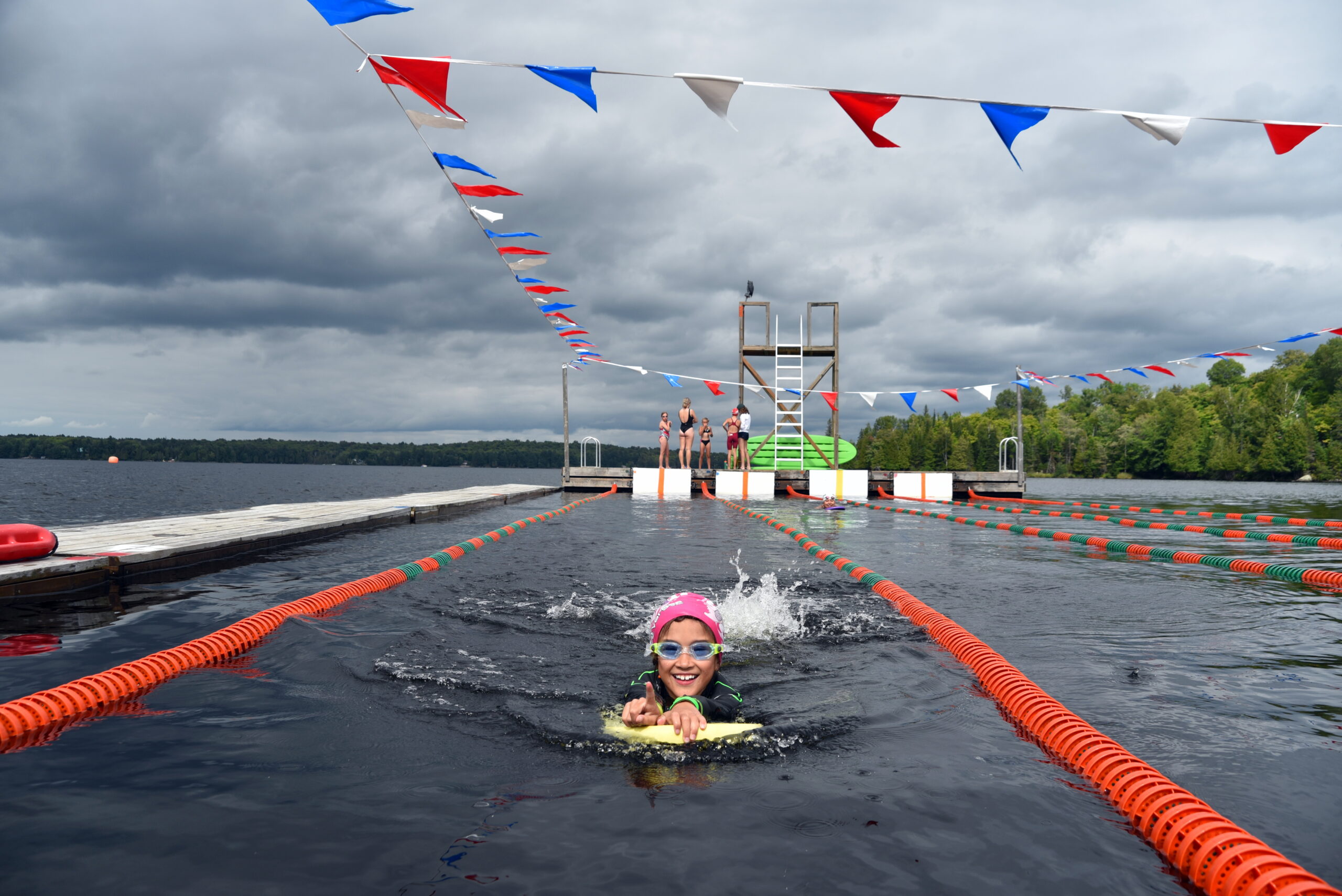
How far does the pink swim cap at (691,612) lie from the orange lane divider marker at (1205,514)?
1503 centimetres

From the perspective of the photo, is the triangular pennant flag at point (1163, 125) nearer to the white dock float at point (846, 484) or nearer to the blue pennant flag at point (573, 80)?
the blue pennant flag at point (573, 80)

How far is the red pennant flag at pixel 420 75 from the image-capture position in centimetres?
716

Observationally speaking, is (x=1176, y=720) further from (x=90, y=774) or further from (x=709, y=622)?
(x=90, y=774)

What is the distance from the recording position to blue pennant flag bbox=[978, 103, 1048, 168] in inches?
278

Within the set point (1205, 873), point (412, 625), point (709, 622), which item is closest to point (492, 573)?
point (412, 625)

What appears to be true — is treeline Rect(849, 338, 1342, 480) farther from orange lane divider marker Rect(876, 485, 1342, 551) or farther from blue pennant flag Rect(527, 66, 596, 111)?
blue pennant flag Rect(527, 66, 596, 111)

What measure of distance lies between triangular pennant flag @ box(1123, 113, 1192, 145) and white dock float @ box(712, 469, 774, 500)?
58.3 feet

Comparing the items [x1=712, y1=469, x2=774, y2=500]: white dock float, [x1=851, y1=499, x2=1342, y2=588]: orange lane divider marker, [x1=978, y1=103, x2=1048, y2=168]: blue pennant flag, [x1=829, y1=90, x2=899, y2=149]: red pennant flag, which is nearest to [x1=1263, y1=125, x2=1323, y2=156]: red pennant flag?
[x1=978, y1=103, x2=1048, y2=168]: blue pennant flag

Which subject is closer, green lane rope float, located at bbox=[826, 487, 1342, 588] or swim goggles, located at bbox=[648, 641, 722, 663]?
swim goggles, located at bbox=[648, 641, 722, 663]

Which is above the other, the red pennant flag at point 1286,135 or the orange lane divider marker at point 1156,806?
the red pennant flag at point 1286,135

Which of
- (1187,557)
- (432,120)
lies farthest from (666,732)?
(1187,557)

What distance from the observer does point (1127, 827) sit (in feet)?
8.96

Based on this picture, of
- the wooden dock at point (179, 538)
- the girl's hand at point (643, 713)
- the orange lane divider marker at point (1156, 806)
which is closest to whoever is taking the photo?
the orange lane divider marker at point (1156, 806)

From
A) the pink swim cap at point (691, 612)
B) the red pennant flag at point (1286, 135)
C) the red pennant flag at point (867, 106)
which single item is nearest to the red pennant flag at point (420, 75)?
the red pennant flag at point (867, 106)
